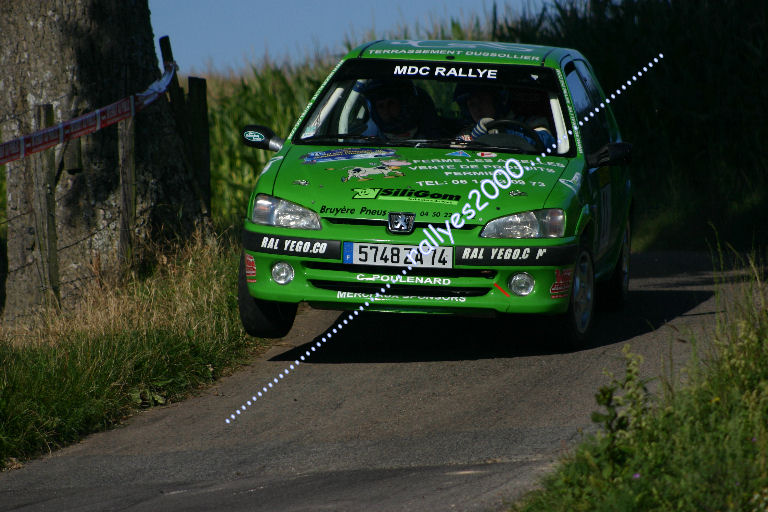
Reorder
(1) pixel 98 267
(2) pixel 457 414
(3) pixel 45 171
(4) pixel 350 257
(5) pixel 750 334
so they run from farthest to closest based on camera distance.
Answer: (1) pixel 98 267 → (3) pixel 45 171 → (4) pixel 350 257 → (2) pixel 457 414 → (5) pixel 750 334

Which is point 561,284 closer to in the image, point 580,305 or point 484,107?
point 580,305

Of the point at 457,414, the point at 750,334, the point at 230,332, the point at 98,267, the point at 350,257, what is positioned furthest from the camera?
the point at 98,267

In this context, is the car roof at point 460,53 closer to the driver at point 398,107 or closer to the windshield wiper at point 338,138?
the driver at point 398,107

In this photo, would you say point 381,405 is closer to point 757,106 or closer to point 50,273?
point 50,273

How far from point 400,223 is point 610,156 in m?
1.81

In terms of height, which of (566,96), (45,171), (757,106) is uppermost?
(566,96)

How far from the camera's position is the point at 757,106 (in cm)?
1675

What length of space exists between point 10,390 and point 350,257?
2081 millimetres

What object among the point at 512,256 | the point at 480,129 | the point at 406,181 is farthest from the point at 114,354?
the point at 480,129

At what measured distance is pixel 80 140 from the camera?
34.1ft

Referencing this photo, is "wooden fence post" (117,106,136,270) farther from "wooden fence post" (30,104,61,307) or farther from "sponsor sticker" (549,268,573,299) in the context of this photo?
"sponsor sticker" (549,268,573,299)

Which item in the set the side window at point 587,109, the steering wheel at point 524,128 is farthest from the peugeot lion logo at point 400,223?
the side window at point 587,109

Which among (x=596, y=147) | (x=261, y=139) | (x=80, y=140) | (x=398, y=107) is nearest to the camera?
(x=261, y=139)

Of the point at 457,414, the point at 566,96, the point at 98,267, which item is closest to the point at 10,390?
the point at 457,414
